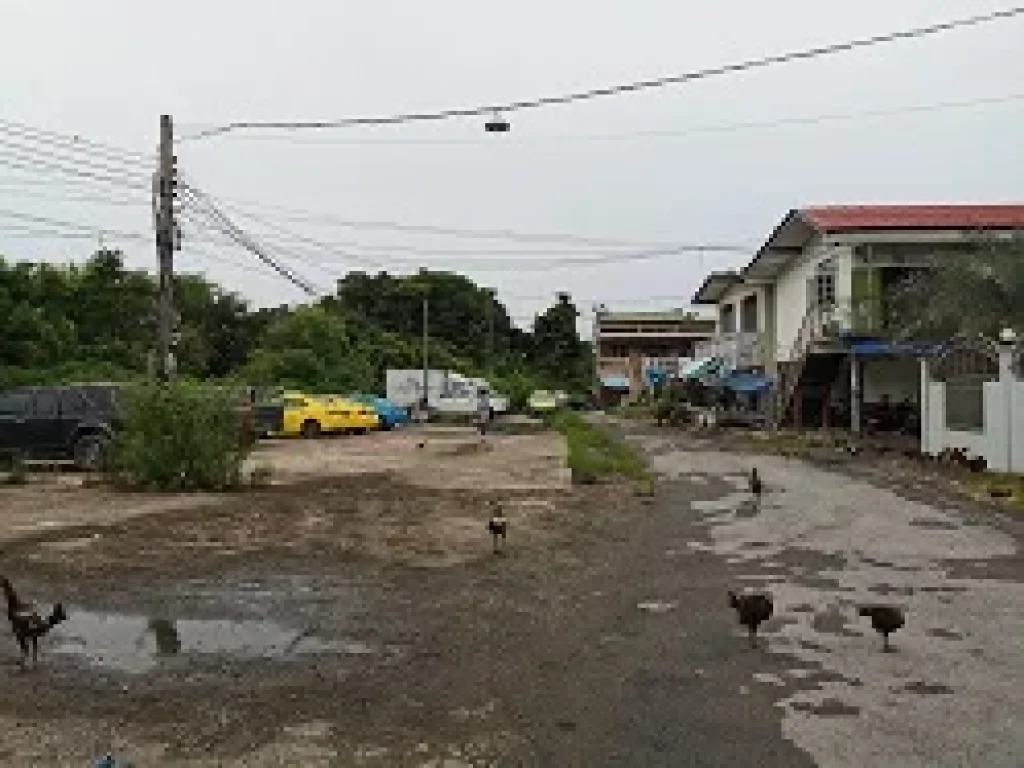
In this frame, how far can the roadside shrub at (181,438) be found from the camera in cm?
1831

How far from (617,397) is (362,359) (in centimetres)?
3710

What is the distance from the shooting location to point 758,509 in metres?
17.0

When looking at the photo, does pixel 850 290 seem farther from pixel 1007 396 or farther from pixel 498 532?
pixel 498 532

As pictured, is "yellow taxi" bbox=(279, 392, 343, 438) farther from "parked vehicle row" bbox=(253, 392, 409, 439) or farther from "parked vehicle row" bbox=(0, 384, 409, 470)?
"parked vehicle row" bbox=(0, 384, 409, 470)

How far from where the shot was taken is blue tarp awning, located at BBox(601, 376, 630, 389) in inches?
3671

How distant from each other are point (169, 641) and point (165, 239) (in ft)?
49.5

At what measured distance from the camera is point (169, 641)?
28.1ft

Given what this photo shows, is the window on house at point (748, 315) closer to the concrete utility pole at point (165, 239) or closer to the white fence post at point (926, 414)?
the white fence post at point (926, 414)

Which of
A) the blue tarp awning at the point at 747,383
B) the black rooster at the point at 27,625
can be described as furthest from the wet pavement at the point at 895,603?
the blue tarp awning at the point at 747,383

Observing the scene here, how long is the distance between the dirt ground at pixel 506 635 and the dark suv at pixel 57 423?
210 inches

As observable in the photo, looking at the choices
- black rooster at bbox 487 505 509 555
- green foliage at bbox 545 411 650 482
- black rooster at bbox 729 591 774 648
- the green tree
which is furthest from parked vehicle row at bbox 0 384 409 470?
the green tree

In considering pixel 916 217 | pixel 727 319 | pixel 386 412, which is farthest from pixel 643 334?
pixel 916 217

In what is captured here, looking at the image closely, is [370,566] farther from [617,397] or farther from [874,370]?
[617,397]

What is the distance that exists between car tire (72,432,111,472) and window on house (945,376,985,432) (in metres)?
16.1
